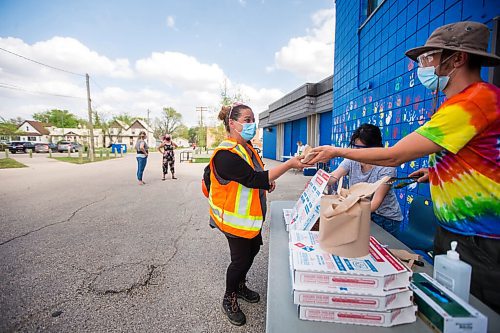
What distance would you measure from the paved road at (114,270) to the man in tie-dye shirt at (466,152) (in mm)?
1617

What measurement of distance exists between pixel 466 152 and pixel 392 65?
3.07 metres

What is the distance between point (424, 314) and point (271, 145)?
21106 mm

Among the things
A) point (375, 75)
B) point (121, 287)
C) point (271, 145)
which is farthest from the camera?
point (271, 145)

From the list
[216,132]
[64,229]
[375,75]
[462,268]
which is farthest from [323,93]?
[216,132]

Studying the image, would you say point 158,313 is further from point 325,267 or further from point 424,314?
point 424,314

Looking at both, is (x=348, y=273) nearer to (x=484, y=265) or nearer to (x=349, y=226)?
(x=349, y=226)

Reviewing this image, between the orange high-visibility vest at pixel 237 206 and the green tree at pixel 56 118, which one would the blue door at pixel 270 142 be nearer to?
the orange high-visibility vest at pixel 237 206

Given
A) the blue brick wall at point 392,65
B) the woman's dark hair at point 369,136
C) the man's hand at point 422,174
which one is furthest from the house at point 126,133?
the man's hand at point 422,174

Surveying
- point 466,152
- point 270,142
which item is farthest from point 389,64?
point 270,142

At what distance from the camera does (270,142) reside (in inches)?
873

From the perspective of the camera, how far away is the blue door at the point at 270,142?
69.5ft

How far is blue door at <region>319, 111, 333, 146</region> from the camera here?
36.9 ft

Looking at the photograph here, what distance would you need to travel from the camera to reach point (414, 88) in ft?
9.91

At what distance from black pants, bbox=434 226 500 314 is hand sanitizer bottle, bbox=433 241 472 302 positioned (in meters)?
0.21
